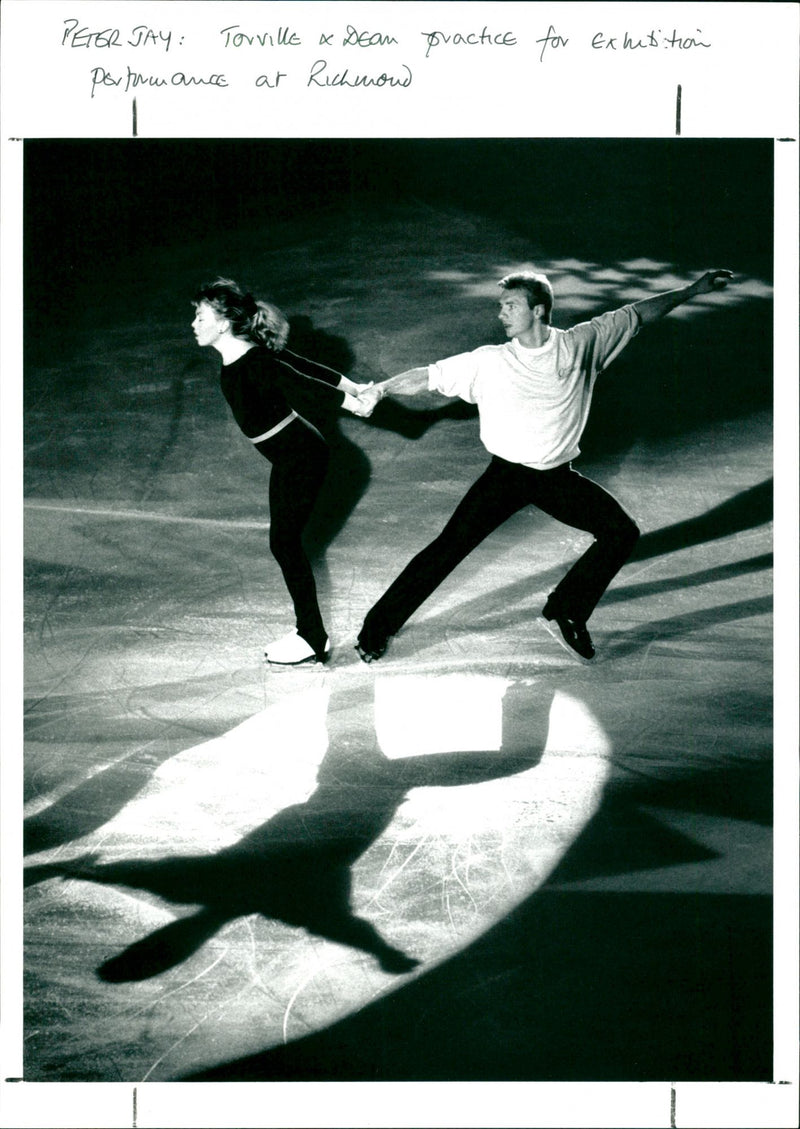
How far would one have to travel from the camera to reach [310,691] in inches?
94.5

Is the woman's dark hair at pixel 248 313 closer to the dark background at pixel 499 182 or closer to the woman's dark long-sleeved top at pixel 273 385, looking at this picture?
the woman's dark long-sleeved top at pixel 273 385

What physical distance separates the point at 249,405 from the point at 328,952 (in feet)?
4.00

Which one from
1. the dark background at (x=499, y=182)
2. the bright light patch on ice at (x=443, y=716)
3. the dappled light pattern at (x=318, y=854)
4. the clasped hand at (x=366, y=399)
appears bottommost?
the dappled light pattern at (x=318, y=854)

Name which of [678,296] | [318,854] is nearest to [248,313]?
[678,296]

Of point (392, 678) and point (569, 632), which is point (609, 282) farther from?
point (392, 678)

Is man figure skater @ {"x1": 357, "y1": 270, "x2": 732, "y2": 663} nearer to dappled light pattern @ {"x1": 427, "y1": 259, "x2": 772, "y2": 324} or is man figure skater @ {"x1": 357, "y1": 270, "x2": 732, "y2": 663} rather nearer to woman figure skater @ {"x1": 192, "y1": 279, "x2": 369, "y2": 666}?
dappled light pattern @ {"x1": 427, "y1": 259, "x2": 772, "y2": 324}

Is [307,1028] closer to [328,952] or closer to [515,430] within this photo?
[328,952]

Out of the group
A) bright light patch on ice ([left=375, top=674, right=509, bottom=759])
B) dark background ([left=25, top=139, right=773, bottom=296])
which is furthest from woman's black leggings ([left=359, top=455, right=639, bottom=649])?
dark background ([left=25, top=139, right=773, bottom=296])

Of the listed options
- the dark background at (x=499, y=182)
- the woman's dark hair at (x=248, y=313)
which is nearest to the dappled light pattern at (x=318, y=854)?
the woman's dark hair at (x=248, y=313)

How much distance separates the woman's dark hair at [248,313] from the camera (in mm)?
2410

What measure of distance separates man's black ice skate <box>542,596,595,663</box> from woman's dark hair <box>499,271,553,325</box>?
0.66 metres

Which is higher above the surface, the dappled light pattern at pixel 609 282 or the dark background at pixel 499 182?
the dark background at pixel 499 182

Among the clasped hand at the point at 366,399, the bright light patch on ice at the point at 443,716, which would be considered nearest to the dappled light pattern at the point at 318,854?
the bright light patch on ice at the point at 443,716

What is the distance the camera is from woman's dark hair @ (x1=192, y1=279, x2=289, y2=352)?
2.41 m
